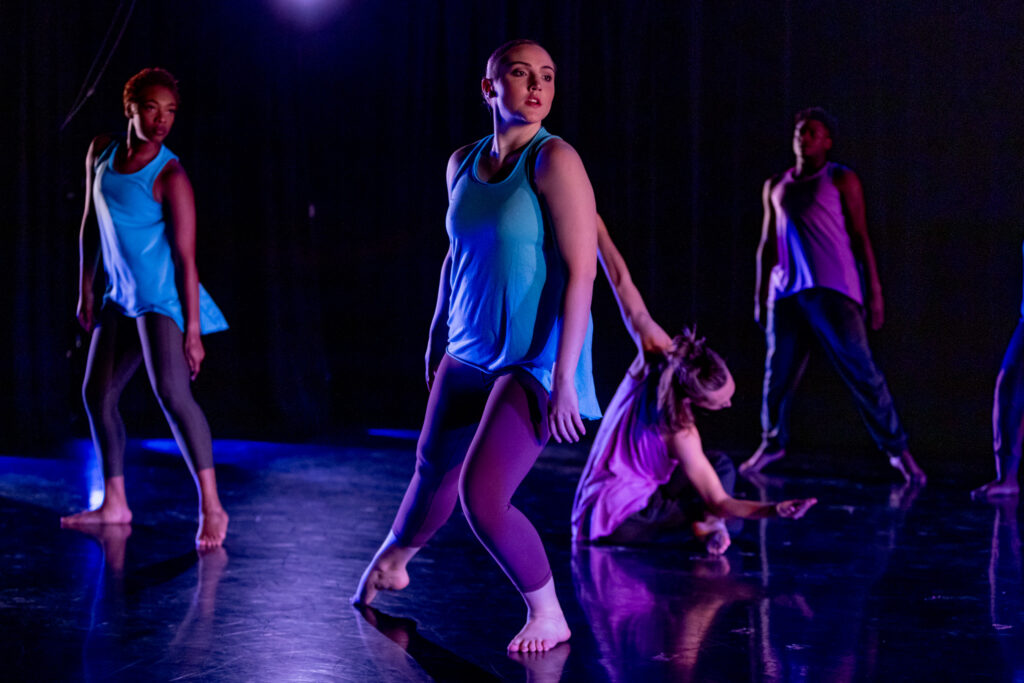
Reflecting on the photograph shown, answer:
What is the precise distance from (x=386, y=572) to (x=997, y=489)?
3.18 m

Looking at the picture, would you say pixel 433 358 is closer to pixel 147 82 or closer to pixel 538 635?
pixel 538 635

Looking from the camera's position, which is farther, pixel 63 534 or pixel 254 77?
pixel 254 77

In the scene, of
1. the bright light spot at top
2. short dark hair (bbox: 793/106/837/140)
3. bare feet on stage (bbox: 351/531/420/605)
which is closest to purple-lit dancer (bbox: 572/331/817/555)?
bare feet on stage (bbox: 351/531/420/605)

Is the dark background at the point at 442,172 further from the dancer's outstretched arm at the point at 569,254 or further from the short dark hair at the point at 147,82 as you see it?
the dancer's outstretched arm at the point at 569,254

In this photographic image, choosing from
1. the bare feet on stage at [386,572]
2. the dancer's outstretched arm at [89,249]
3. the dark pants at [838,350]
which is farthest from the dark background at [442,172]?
the bare feet on stage at [386,572]

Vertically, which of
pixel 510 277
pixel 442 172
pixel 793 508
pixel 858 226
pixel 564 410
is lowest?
pixel 793 508

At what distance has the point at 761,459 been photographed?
239 inches

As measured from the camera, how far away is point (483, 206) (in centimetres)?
283

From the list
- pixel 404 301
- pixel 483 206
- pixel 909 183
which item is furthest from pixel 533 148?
pixel 404 301

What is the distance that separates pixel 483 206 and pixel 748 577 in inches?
66.9

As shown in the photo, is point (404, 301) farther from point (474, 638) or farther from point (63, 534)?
point (474, 638)

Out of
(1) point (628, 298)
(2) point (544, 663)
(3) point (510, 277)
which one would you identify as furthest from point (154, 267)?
(2) point (544, 663)

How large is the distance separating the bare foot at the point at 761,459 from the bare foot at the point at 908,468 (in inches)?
21.8

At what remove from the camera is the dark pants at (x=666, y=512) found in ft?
14.0
